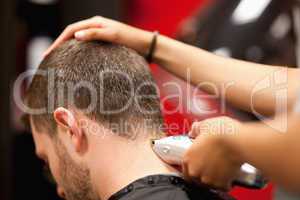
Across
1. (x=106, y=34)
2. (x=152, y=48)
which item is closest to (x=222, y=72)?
(x=152, y=48)

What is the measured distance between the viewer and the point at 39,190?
3344 millimetres

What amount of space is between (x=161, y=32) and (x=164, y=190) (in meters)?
2.09

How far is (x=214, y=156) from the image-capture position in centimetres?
99

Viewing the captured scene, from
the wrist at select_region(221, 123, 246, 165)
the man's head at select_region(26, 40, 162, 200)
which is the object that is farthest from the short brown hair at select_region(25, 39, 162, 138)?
the wrist at select_region(221, 123, 246, 165)

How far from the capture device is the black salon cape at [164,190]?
1.15 m

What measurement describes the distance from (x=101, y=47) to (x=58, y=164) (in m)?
0.29

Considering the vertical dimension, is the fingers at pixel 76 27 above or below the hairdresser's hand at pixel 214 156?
above

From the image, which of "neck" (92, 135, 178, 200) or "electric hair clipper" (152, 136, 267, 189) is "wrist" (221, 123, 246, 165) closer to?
"electric hair clipper" (152, 136, 267, 189)

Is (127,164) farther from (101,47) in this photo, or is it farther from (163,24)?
(163,24)

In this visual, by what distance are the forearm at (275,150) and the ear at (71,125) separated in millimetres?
460

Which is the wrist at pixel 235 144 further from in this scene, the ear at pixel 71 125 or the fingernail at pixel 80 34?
the fingernail at pixel 80 34

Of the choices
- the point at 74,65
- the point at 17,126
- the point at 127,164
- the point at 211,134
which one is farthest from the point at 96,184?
the point at 17,126

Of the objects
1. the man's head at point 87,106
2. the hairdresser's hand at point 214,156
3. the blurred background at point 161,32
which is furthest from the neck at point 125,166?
the blurred background at point 161,32

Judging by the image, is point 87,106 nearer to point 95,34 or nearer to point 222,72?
point 95,34
